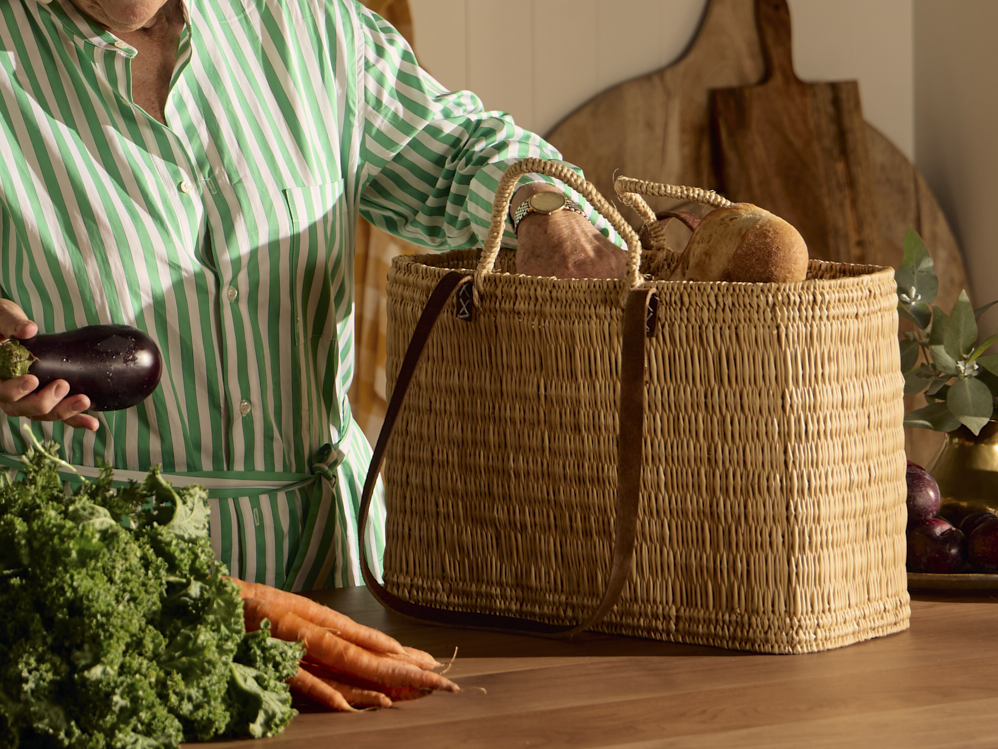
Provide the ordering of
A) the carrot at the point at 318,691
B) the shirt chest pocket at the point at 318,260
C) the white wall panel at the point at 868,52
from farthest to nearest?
the white wall panel at the point at 868,52
the shirt chest pocket at the point at 318,260
the carrot at the point at 318,691

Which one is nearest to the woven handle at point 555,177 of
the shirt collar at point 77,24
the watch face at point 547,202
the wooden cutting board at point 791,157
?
the watch face at point 547,202

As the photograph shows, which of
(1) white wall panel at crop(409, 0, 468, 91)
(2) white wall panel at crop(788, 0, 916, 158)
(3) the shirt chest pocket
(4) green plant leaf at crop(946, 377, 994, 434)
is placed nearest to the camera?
(4) green plant leaf at crop(946, 377, 994, 434)

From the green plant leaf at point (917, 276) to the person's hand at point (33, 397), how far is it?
81 centimetres

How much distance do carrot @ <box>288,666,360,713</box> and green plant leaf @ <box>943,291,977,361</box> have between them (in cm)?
71

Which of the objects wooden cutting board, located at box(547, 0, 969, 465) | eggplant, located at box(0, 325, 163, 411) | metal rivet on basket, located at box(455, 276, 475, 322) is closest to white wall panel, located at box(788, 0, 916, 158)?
wooden cutting board, located at box(547, 0, 969, 465)

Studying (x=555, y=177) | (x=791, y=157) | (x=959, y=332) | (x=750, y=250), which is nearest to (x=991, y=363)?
(x=959, y=332)

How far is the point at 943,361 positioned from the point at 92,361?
2.66 ft

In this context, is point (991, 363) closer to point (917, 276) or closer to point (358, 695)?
point (917, 276)

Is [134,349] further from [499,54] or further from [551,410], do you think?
[499,54]

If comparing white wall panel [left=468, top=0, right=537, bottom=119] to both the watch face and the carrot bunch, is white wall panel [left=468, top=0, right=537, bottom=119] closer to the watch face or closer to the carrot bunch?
the watch face

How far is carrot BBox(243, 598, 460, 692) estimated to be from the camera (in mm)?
820

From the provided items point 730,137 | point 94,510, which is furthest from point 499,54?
point 94,510

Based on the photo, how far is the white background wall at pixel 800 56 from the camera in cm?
235

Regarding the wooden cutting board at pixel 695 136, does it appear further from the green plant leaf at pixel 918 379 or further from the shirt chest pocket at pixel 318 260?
the green plant leaf at pixel 918 379
